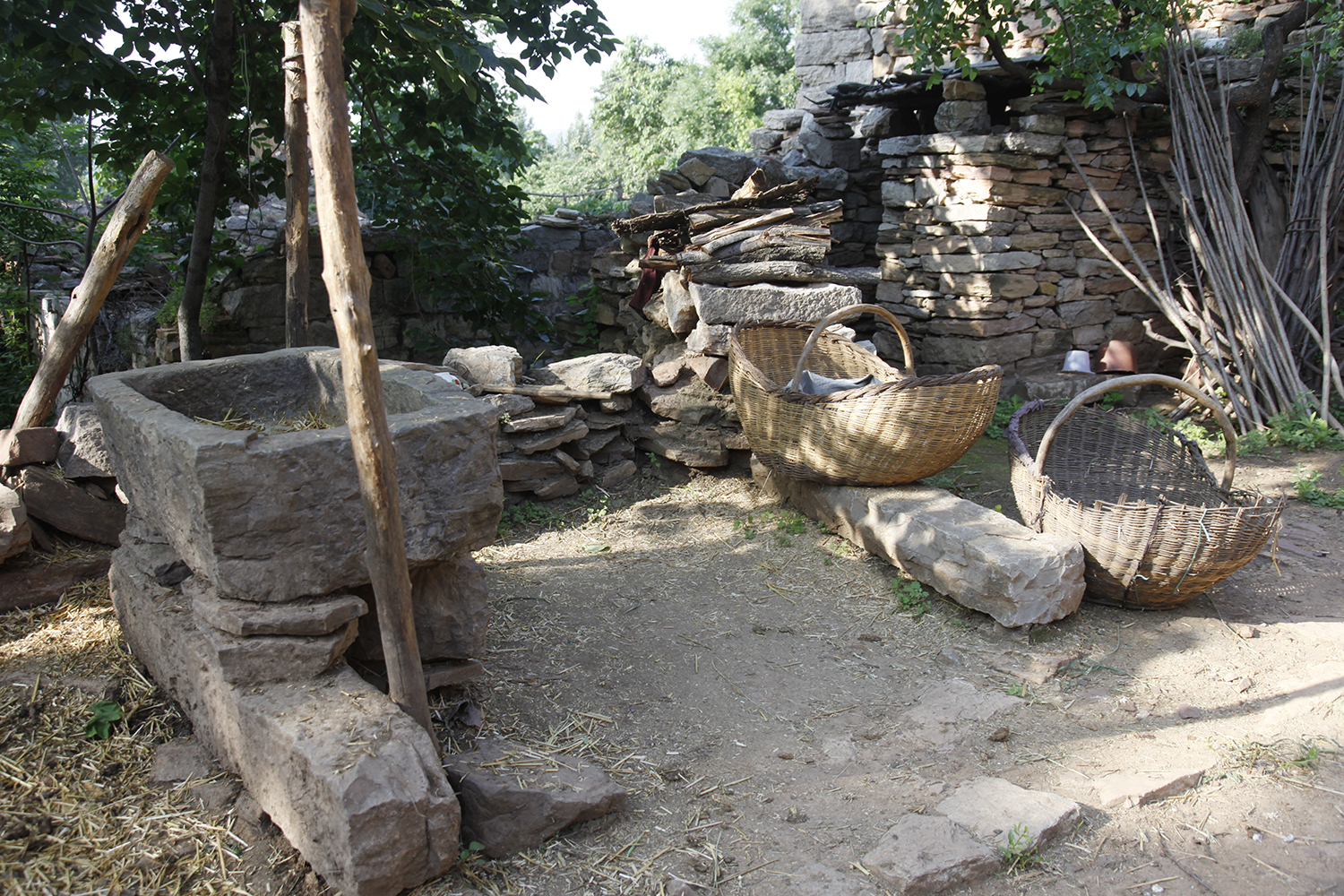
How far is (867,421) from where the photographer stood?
12.5ft

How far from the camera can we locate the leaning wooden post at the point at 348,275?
204cm

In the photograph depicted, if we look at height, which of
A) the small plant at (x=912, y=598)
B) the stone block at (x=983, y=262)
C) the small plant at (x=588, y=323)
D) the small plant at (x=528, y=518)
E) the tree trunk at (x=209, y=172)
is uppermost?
the tree trunk at (x=209, y=172)

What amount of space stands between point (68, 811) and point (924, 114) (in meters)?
6.71

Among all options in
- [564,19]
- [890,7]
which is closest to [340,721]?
[564,19]

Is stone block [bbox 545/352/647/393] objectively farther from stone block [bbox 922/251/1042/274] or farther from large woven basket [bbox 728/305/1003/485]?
stone block [bbox 922/251/1042/274]

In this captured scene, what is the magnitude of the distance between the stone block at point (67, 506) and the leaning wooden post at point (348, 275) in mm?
2230

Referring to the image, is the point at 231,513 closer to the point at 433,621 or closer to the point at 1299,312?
the point at 433,621

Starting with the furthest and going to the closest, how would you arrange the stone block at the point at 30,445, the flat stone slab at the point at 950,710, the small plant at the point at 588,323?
the small plant at the point at 588,323 < the stone block at the point at 30,445 < the flat stone slab at the point at 950,710

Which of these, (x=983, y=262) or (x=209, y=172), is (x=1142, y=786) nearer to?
(x=983, y=262)

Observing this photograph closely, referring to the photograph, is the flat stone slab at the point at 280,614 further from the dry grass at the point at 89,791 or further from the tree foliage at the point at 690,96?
the tree foliage at the point at 690,96

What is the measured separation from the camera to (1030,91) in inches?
239

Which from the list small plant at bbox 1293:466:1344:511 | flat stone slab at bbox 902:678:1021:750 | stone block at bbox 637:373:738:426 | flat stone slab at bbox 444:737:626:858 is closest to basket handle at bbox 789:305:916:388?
stone block at bbox 637:373:738:426

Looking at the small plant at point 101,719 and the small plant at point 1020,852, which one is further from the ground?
the small plant at point 101,719

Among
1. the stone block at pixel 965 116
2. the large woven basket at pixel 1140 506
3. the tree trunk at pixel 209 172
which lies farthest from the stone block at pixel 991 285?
the tree trunk at pixel 209 172
